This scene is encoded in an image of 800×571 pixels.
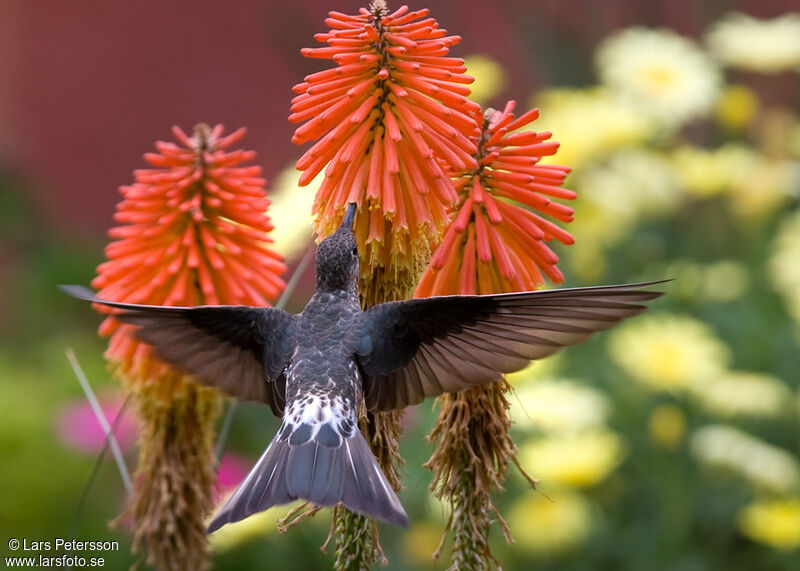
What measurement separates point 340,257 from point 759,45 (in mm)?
4940

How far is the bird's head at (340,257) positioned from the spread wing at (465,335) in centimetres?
10

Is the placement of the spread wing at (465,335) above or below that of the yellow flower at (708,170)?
below

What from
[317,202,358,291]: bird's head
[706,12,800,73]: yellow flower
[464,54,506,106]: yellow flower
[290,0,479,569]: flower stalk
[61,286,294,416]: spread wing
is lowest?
[61,286,294,416]: spread wing

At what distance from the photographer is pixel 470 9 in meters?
8.37

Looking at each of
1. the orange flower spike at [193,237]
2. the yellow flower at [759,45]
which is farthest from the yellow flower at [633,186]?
the orange flower spike at [193,237]

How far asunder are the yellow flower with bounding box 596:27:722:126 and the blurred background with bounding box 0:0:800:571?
0.02 m

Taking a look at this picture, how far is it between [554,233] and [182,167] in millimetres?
1014

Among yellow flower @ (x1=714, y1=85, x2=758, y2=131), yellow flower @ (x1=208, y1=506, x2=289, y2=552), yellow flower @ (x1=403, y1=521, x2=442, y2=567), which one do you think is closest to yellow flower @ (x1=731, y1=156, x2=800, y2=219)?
yellow flower @ (x1=714, y1=85, x2=758, y2=131)

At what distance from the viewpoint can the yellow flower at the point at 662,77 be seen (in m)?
5.85

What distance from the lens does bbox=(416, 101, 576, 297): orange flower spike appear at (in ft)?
7.24

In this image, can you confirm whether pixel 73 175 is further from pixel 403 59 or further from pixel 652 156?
pixel 403 59

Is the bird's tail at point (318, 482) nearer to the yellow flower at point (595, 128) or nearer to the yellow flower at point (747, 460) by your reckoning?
the yellow flower at point (747, 460)

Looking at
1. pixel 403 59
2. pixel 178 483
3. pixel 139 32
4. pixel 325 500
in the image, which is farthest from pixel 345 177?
pixel 139 32

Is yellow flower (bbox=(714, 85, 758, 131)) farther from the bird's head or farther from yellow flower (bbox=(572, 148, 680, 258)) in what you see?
the bird's head
